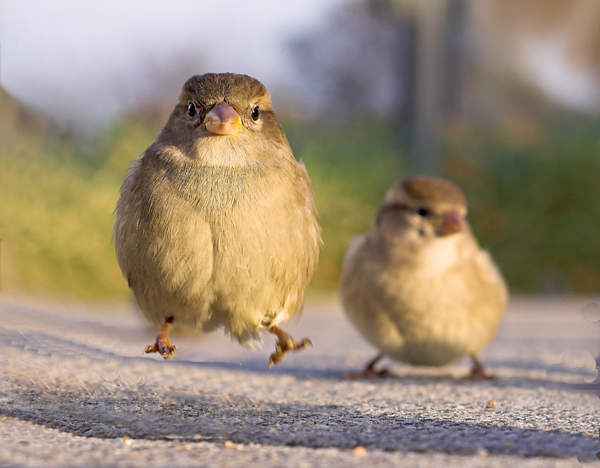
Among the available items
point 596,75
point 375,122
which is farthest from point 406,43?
point 596,75

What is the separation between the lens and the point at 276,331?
7.30 feet

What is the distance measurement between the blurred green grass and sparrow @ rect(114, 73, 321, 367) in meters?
4.29

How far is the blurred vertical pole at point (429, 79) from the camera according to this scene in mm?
10219

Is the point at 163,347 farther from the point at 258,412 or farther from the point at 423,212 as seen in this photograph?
the point at 423,212

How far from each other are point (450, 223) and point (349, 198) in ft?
19.5

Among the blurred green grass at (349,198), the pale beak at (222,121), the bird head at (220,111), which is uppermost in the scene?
the blurred green grass at (349,198)

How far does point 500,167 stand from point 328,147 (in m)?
2.44

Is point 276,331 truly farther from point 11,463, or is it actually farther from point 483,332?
point 483,332

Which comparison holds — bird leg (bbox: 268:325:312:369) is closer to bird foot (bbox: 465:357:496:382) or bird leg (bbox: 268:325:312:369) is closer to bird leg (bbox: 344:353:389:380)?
bird leg (bbox: 344:353:389:380)

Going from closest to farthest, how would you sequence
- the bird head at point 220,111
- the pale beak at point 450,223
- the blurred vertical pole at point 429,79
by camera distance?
the bird head at point 220,111
the pale beak at point 450,223
the blurred vertical pole at point 429,79

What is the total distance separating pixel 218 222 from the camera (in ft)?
6.77

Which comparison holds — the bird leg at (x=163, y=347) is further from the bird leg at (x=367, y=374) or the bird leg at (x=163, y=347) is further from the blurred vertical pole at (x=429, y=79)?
the blurred vertical pole at (x=429, y=79)

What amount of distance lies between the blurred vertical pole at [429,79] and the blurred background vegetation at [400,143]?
0.07ft

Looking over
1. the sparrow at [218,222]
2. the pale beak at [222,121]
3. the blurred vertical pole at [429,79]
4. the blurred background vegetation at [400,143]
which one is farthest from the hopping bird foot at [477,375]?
the blurred vertical pole at [429,79]
